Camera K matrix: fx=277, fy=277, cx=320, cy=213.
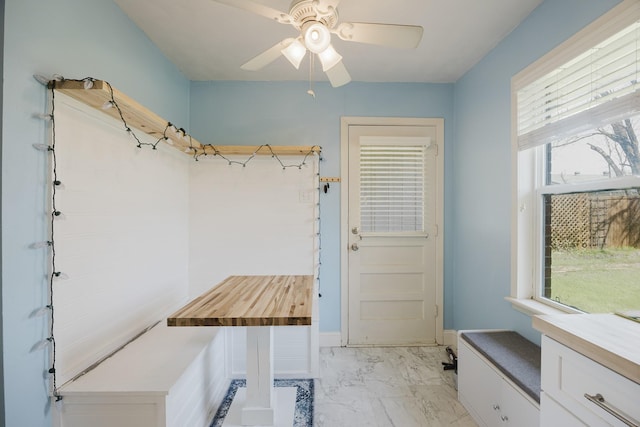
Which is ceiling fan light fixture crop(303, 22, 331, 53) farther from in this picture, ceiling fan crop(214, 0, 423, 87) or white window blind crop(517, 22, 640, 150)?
white window blind crop(517, 22, 640, 150)

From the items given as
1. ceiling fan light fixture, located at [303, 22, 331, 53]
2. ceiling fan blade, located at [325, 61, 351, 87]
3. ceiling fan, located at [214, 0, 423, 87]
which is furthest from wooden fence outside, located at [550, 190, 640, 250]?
ceiling fan light fixture, located at [303, 22, 331, 53]

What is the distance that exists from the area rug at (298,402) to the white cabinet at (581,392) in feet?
4.08

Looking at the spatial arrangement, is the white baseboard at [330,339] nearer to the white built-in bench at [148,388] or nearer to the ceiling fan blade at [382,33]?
the white built-in bench at [148,388]

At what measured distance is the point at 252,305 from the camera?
4.45 feet

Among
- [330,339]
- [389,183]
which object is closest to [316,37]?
[389,183]

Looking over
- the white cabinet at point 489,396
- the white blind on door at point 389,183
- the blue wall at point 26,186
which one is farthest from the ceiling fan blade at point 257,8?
the white cabinet at point 489,396

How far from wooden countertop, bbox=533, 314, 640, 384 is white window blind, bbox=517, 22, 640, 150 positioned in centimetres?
89

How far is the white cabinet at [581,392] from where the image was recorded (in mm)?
774

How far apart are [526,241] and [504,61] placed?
1253 mm

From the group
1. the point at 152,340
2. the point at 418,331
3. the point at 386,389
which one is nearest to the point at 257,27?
the point at 152,340

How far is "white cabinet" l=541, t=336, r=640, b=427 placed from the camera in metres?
0.77

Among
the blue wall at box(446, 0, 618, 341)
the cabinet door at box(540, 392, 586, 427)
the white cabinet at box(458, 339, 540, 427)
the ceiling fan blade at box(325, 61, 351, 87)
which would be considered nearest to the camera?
the cabinet door at box(540, 392, 586, 427)

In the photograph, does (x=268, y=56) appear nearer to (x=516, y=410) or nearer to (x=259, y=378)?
(x=259, y=378)

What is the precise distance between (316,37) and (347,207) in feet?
5.23
